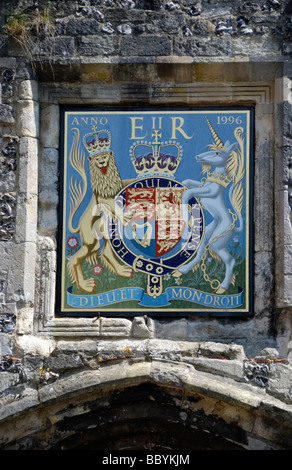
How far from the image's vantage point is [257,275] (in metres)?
7.83

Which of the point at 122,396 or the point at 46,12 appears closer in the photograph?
the point at 122,396

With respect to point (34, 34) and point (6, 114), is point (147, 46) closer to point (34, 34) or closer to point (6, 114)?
point (34, 34)

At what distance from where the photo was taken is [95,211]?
315 inches

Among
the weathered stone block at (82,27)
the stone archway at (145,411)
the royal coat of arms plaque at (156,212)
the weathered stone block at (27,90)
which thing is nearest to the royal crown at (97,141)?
the royal coat of arms plaque at (156,212)

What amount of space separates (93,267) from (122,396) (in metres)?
1.01

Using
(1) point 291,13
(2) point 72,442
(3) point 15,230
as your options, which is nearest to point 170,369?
(2) point 72,442

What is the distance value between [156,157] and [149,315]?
1.22 meters

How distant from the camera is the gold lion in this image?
7895 millimetres

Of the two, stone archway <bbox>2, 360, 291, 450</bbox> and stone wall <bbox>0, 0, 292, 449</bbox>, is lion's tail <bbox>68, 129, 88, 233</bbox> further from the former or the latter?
stone archway <bbox>2, 360, 291, 450</bbox>

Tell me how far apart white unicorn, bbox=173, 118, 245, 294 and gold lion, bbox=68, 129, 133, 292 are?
1.70ft

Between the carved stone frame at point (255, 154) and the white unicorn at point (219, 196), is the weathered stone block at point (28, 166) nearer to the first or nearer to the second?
the carved stone frame at point (255, 154)

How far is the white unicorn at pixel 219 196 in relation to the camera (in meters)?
7.86

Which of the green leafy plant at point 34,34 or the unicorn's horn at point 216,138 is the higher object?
the green leafy plant at point 34,34
